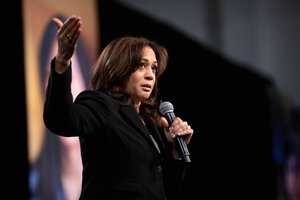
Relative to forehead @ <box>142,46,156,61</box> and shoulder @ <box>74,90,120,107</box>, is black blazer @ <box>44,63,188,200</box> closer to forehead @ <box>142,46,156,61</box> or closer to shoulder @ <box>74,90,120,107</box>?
shoulder @ <box>74,90,120,107</box>

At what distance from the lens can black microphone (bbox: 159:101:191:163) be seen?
1.82m

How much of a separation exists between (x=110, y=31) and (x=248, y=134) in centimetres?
303

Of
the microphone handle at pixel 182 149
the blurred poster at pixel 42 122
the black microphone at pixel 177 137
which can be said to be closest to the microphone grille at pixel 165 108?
the black microphone at pixel 177 137

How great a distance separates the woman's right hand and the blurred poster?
6.21 feet

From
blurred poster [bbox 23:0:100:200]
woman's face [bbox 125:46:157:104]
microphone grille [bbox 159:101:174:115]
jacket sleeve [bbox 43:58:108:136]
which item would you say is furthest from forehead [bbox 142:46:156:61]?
blurred poster [bbox 23:0:100:200]

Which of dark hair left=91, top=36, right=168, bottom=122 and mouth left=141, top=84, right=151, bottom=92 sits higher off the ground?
dark hair left=91, top=36, right=168, bottom=122

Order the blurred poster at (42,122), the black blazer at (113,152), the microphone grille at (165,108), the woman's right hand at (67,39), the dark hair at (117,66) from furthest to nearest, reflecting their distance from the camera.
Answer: the blurred poster at (42,122), the microphone grille at (165,108), the dark hair at (117,66), the black blazer at (113,152), the woman's right hand at (67,39)

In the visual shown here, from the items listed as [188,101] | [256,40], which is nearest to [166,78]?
[188,101]

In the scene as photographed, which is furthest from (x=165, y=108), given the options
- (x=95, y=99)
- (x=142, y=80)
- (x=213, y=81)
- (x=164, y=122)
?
(x=213, y=81)

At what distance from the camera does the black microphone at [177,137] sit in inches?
71.6

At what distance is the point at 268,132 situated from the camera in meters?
7.65

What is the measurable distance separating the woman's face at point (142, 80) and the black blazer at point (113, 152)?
3.0 inches

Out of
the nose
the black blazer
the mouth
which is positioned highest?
the nose

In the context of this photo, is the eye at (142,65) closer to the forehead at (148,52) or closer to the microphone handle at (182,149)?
the forehead at (148,52)
